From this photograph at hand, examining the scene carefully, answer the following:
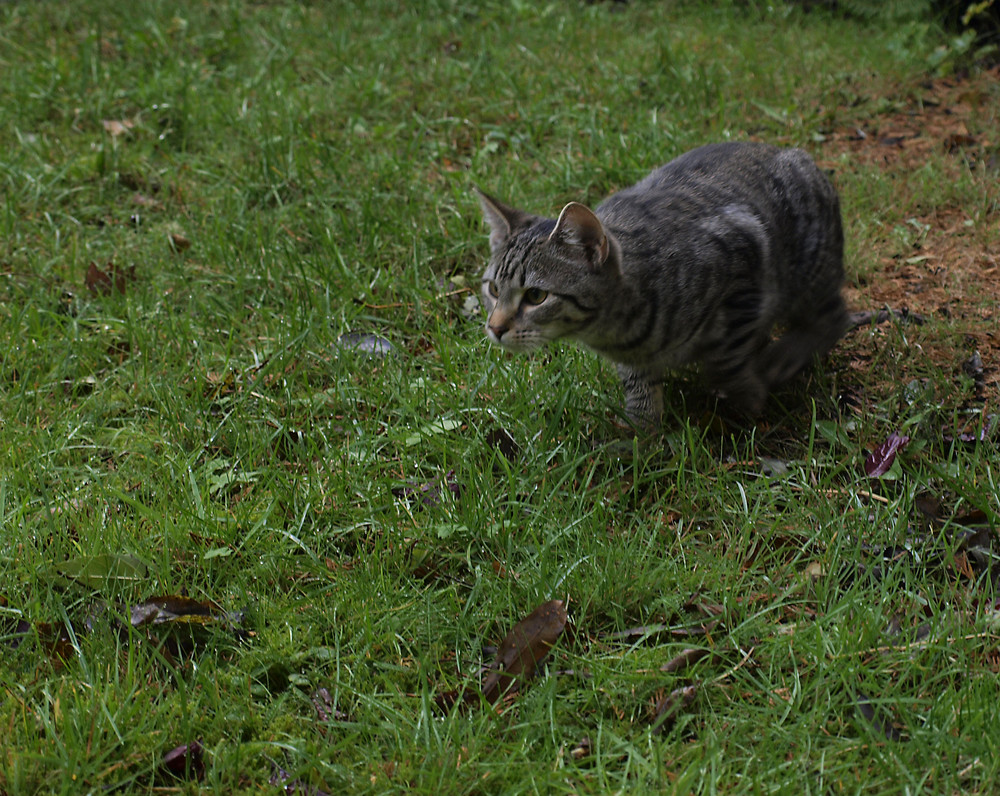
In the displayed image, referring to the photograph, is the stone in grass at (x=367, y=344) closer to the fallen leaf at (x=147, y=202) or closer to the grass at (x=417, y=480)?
the grass at (x=417, y=480)

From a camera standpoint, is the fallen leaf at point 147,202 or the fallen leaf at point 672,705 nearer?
the fallen leaf at point 672,705

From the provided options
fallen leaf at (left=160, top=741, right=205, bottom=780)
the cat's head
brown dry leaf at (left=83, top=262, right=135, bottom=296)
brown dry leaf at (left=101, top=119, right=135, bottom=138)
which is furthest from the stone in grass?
brown dry leaf at (left=101, top=119, right=135, bottom=138)

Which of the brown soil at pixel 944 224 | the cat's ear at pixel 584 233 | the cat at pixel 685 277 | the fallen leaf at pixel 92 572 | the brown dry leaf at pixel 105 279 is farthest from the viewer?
the brown dry leaf at pixel 105 279

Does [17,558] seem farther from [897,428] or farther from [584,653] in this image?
[897,428]

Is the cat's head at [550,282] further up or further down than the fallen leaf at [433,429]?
further up

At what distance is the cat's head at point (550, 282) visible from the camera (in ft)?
10.5

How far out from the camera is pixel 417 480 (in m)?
3.26

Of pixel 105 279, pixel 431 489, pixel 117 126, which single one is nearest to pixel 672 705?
pixel 431 489

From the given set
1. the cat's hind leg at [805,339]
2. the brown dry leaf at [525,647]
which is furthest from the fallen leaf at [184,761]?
the cat's hind leg at [805,339]

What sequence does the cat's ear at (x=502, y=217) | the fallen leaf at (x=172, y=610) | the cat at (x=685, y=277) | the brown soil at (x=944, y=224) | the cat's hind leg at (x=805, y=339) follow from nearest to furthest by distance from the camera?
the fallen leaf at (x=172, y=610)
the cat at (x=685, y=277)
the cat's ear at (x=502, y=217)
the cat's hind leg at (x=805, y=339)
the brown soil at (x=944, y=224)

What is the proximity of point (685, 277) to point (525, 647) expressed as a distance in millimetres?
1470

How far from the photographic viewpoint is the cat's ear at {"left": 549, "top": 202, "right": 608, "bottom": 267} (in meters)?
3.10

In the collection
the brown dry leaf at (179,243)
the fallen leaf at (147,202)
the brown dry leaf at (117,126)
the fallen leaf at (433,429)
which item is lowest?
the fallen leaf at (433,429)

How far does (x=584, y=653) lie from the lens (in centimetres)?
262
